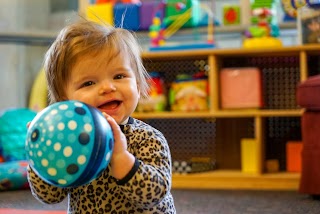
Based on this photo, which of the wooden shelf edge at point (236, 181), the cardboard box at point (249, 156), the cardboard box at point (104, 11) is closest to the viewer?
the wooden shelf edge at point (236, 181)

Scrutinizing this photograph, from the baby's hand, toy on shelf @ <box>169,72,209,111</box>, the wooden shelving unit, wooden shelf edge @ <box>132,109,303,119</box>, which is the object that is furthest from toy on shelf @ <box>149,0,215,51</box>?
the baby's hand

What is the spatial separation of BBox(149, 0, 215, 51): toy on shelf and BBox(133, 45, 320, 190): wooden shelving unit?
113mm

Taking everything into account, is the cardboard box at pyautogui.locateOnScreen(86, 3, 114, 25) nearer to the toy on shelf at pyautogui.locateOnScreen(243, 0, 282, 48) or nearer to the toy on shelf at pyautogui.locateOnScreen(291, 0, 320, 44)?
the toy on shelf at pyautogui.locateOnScreen(243, 0, 282, 48)

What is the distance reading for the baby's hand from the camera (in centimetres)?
108

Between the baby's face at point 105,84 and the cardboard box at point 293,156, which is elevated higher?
the baby's face at point 105,84

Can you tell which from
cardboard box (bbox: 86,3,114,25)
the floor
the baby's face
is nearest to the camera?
the baby's face

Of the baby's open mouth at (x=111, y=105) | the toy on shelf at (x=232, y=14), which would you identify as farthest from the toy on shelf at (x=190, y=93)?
the baby's open mouth at (x=111, y=105)

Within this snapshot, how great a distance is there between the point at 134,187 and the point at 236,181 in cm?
198

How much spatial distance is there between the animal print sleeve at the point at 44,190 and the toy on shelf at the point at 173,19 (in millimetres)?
2025

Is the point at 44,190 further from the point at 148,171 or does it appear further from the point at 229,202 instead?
the point at 229,202

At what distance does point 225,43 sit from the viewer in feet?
11.9

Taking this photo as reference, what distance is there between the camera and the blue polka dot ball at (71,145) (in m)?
1.01

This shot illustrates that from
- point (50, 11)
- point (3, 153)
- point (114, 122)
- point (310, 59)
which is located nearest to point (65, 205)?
point (3, 153)

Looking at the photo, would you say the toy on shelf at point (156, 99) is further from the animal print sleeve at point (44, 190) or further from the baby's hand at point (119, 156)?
the baby's hand at point (119, 156)
